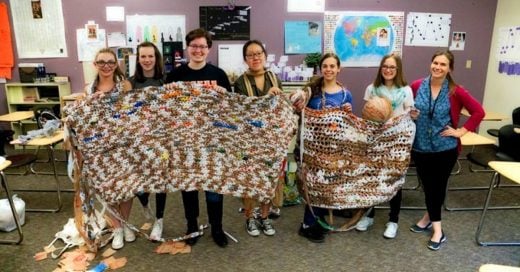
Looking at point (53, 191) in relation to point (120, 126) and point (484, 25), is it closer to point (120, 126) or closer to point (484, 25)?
point (120, 126)

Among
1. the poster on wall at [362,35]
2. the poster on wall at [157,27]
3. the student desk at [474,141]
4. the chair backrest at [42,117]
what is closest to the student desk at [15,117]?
the chair backrest at [42,117]

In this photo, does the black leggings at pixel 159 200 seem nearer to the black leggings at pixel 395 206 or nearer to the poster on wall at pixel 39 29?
the black leggings at pixel 395 206

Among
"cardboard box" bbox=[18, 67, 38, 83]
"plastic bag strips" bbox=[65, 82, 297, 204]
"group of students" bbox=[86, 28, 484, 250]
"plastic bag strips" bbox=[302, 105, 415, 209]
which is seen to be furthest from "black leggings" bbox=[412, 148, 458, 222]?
"cardboard box" bbox=[18, 67, 38, 83]

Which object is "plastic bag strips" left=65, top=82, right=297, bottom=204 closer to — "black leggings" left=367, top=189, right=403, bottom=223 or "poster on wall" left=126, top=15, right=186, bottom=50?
"black leggings" left=367, top=189, right=403, bottom=223

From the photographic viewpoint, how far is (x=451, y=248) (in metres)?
2.58

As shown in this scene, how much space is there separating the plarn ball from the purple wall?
2.69m

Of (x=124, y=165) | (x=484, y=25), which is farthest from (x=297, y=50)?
(x=124, y=165)

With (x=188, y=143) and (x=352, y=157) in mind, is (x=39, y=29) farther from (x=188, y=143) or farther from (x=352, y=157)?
(x=352, y=157)

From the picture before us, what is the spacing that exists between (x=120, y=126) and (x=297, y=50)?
3250 millimetres

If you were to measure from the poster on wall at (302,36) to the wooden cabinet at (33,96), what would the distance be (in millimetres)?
3066

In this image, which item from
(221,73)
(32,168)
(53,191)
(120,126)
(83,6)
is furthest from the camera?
(83,6)

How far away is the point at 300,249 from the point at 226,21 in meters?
3.35

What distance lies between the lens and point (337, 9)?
4957 millimetres

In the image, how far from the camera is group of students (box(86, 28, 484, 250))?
2.43 metres
